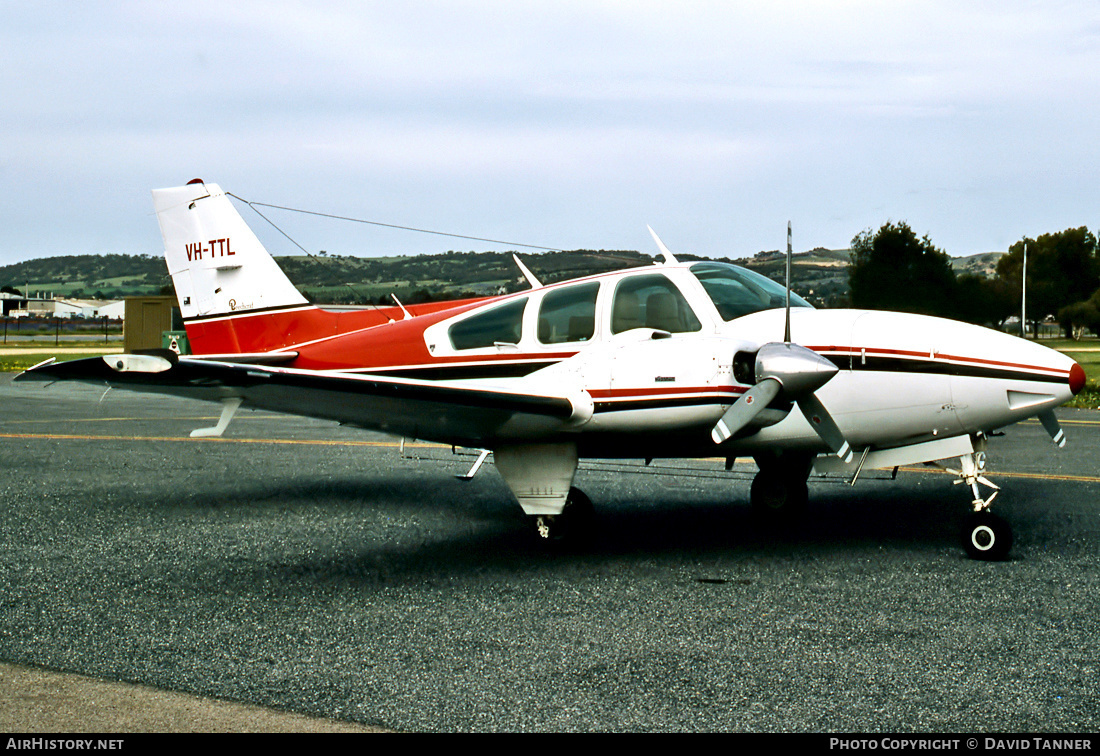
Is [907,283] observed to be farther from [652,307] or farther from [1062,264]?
[1062,264]

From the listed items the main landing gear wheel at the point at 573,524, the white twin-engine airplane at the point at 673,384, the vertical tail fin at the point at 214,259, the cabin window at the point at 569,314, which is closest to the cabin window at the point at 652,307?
the white twin-engine airplane at the point at 673,384

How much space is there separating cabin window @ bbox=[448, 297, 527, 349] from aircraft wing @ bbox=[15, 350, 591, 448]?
104 cm

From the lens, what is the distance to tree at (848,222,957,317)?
29312mm

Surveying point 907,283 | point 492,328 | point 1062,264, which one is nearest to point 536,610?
point 492,328

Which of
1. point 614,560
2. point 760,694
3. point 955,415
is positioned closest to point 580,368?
point 614,560

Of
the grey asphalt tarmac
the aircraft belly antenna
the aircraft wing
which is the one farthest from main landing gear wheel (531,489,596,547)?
the aircraft belly antenna

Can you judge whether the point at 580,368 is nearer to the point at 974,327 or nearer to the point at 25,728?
the point at 974,327

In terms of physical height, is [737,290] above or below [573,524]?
above

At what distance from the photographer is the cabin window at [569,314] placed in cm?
799

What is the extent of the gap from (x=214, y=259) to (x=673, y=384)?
7.48 m

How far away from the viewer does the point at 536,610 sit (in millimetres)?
6117

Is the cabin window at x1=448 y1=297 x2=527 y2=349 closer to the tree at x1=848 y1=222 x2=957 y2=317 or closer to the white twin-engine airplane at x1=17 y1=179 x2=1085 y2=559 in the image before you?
the white twin-engine airplane at x1=17 y1=179 x2=1085 y2=559

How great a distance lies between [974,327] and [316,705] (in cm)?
551

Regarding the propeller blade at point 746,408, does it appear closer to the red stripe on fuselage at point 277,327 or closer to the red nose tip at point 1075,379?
the red nose tip at point 1075,379
